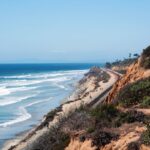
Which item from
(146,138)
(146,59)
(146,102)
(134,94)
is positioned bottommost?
(146,138)

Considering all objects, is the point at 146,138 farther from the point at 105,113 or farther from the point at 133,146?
the point at 105,113

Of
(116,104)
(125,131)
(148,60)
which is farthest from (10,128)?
(125,131)

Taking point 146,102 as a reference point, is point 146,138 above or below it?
below

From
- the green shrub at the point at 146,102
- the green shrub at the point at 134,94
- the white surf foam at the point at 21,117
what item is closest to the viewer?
the green shrub at the point at 146,102

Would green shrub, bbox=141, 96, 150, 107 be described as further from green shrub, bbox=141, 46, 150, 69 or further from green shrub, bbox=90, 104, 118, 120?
green shrub, bbox=141, 46, 150, 69

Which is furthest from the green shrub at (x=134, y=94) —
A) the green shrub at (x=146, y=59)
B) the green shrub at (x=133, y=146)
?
the green shrub at (x=133, y=146)

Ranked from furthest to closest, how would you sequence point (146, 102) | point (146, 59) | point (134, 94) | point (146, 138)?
point (146, 59)
point (134, 94)
point (146, 102)
point (146, 138)

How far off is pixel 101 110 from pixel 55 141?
2.81 meters

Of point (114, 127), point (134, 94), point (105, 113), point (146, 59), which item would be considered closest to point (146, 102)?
point (134, 94)

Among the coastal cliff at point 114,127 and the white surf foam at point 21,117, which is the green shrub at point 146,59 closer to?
the coastal cliff at point 114,127

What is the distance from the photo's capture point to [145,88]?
76.6 ft

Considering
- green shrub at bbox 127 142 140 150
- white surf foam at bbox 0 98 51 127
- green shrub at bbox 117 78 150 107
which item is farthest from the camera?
white surf foam at bbox 0 98 51 127

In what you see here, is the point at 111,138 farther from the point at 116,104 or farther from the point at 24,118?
the point at 24,118

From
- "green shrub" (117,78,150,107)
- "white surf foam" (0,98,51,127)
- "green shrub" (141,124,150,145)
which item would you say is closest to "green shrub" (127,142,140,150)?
"green shrub" (141,124,150,145)
